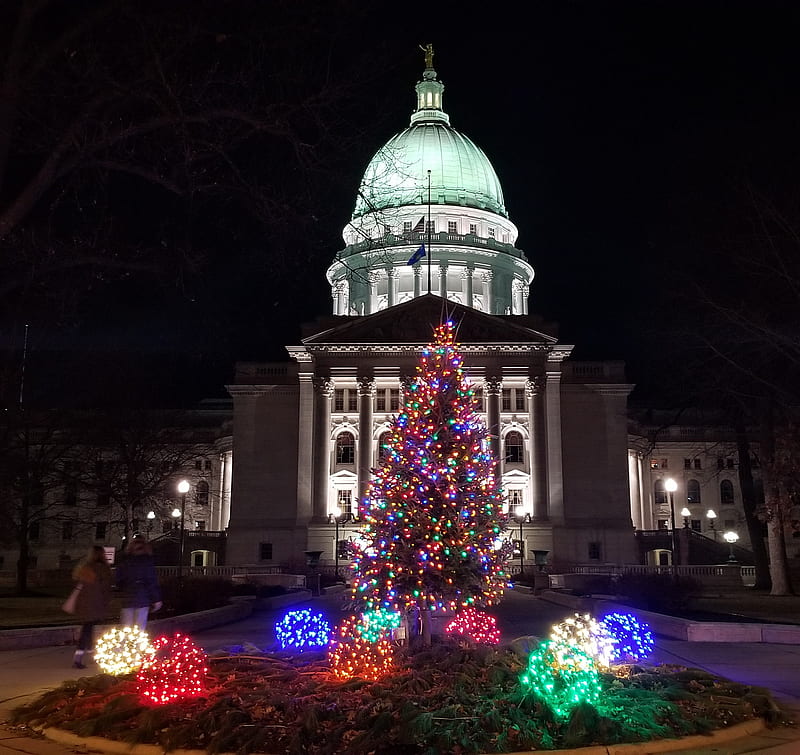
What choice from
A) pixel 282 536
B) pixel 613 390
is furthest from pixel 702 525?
pixel 282 536

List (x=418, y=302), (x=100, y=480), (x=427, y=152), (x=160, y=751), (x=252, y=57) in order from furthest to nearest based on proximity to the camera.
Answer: (x=427, y=152) < (x=418, y=302) < (x=100, y=480) < (x=252, y=57) < (x=160, y=751)

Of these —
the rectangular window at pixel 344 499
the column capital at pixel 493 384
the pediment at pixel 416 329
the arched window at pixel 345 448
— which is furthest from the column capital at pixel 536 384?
the rectangular window at pixel 344 499

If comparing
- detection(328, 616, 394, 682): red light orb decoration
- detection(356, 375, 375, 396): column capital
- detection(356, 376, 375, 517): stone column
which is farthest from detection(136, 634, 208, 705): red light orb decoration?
detection(356, 375, 375, 396): column capital

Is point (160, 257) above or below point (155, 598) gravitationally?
above

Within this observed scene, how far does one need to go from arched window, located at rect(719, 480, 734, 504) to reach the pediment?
33.5 meters

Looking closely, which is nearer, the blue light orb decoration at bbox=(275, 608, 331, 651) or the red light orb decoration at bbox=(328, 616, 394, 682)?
the red light orb decoration at bbox=(328, 616, 394, 682)

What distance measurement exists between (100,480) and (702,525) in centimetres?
6520

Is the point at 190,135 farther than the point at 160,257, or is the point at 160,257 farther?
the point at 160,257

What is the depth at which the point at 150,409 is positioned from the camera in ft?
200

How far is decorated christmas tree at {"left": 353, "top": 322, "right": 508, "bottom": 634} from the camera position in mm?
12711

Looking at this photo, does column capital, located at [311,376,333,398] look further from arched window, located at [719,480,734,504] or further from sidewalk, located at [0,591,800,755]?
sidewalk, located at [0,591,800,755]

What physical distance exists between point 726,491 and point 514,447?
32.9 meters

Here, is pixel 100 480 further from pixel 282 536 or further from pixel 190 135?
pixel 190 135

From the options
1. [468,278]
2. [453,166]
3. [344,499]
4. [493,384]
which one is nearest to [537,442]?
[493,384]
